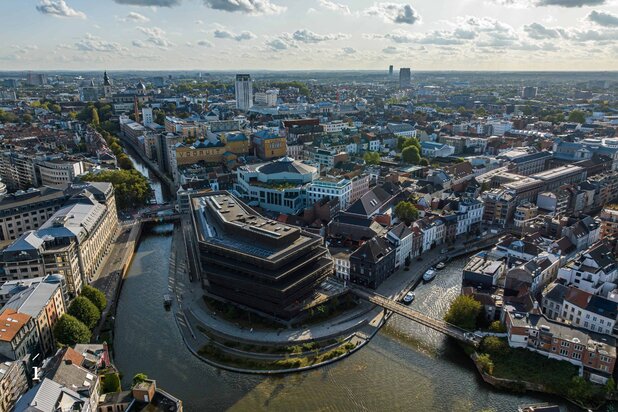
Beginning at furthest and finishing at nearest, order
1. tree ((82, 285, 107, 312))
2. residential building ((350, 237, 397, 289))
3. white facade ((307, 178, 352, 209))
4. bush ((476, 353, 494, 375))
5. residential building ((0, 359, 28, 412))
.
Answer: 1. white facade ((307, 178, 352, 209))
2. residential building ((350, 237, 397, 289))
3. tree ((82, 285, 107, 312))
4. bush ((476, 353, 494, 375))
5. residential building ((0, 359, 28, 412))

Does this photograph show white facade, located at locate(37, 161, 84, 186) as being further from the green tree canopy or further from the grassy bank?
the grassy bank

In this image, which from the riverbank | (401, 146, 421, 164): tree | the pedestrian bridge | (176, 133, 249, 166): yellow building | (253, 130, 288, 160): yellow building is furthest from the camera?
(401, 146, 421, 164): tree

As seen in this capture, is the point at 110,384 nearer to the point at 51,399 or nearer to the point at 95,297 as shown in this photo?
the point at 51,399

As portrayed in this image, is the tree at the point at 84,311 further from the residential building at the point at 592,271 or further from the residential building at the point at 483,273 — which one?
the residential building at the point at 592,271

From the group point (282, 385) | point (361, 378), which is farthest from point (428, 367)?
point (282, 385)

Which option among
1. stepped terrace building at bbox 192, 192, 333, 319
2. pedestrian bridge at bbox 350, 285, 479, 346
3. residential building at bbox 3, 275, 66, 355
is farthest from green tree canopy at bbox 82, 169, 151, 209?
pedestrian bridge at bbox 350, 285, 479, 346

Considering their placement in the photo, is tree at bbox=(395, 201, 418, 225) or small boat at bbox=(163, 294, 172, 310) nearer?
small boat at bbox=(163, 294, 172, 310)

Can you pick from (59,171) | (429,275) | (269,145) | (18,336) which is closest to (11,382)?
(18,336)
